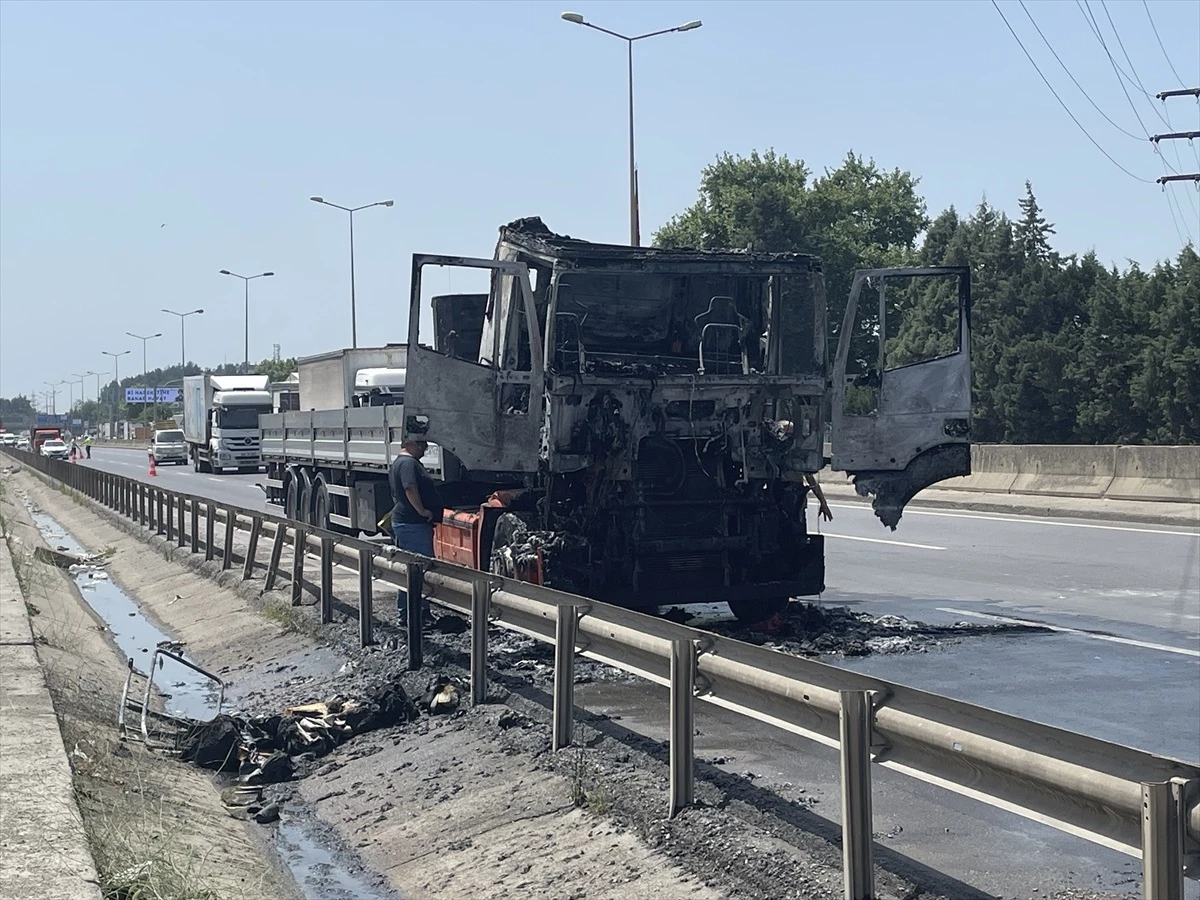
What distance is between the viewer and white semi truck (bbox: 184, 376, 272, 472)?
5366cm

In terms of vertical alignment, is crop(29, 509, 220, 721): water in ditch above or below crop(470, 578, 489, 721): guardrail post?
below

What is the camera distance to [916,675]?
1037cm

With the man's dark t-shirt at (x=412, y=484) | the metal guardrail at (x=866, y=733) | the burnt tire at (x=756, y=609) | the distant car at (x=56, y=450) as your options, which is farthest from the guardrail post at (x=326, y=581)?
the distant car at (x=56, y=450)

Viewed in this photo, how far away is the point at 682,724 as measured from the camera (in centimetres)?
641

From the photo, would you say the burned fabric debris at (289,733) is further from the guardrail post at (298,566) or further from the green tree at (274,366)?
the green tree at (274,366)

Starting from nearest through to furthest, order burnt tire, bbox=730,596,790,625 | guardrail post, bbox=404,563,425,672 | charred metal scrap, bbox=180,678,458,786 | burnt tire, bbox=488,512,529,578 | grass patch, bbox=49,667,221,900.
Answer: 1. grass patch, bbox=49,667,221,900
2. charred metal scrap, bbox=180,678,458,786
3. guardrail post, bbox=404,563,425,672
4. burnt tire, bbox=488,512,529,578
5. burnt tire, bbox=730,596,790,625

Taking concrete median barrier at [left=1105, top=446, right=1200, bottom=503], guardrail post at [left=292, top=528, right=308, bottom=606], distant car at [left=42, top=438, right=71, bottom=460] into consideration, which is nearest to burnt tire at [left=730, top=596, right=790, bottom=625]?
guardrail post at [left=292, top=528, right=308, bottom=606]

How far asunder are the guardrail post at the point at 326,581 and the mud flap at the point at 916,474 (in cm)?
443

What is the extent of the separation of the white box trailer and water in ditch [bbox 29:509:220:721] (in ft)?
9.24

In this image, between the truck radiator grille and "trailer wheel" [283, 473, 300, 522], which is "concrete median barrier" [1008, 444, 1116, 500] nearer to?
"trailer wheel" [283, 473, 300, 522]

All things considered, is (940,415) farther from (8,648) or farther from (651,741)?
(8,648)

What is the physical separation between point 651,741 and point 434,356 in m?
4.57

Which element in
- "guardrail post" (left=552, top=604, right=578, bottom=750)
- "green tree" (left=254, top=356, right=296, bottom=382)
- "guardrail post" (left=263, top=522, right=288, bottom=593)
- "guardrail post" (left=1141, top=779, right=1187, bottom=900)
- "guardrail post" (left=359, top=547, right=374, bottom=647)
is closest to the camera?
"guardrail post" (left=1141, top=779, right=1187, bottom=900)

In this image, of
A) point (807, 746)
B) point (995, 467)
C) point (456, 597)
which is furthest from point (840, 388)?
point (995, 467)
